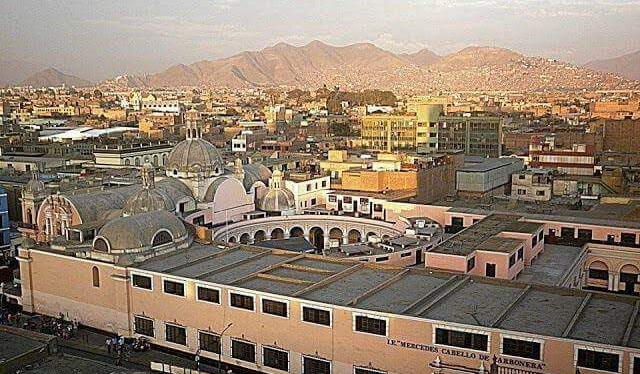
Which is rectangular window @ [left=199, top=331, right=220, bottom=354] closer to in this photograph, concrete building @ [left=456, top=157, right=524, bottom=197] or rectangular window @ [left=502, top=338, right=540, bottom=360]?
rectangular window @ [left=502, top=338, right=540, bottom=360]

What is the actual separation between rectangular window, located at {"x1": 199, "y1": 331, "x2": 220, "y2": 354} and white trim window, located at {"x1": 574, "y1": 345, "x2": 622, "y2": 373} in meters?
15.4

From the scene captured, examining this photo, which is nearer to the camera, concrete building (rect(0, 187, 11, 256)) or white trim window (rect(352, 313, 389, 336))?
white trim window (rect(352, 313, 389, 336))

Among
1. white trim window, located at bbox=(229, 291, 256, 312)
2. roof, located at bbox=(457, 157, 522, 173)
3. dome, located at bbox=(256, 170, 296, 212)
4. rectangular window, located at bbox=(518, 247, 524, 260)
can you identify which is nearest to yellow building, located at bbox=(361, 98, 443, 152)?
roof, located at bbox=(457, 157, 522, 173)

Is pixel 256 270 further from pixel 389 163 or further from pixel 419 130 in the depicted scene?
pixel 419 130

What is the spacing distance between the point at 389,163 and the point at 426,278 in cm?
2747

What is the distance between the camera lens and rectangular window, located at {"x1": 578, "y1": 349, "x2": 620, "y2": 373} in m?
22.2

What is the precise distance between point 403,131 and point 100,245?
63807 mm

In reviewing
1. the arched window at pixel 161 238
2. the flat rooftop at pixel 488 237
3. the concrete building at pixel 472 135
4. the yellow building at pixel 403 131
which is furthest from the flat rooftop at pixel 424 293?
the yellow building at pixel 403 131

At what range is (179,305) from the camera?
31453mm

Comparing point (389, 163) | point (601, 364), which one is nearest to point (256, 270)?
point (601, 364)

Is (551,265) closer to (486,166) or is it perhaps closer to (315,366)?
(315,366)

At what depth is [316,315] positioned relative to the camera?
27.4 meters

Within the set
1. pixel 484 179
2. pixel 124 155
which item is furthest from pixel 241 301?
pixel 124 155

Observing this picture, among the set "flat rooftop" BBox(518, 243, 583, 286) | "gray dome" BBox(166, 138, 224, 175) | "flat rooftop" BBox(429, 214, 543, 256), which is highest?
"gray dome" BBox(166, 138, 224, 175)
